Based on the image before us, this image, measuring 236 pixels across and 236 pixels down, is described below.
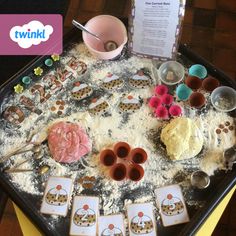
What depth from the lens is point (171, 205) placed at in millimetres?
1047

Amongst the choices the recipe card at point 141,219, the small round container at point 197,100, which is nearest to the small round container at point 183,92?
the small round container at point 197,100

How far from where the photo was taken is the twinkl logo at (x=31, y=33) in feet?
4.50

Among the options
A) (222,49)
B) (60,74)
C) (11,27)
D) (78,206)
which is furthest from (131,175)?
(222,49)

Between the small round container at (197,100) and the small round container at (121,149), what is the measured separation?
24 centimetres

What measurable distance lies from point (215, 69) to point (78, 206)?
22.8 inches

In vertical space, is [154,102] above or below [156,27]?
below

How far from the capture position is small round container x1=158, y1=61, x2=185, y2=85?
1231mm

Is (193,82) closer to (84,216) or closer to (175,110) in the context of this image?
(175,110)

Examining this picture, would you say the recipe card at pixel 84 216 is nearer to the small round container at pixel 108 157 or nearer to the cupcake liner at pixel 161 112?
the small round container at pixel 108 157

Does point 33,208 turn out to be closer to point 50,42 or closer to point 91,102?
point 91,102

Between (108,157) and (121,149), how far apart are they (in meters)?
0.04

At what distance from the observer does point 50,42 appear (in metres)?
1.39

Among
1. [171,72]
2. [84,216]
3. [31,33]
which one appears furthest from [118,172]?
[31,33]

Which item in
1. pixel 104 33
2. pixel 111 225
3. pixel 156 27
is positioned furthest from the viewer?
pixel 104 33
